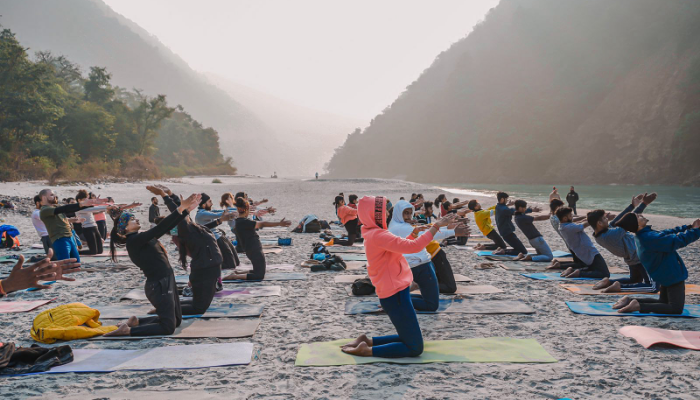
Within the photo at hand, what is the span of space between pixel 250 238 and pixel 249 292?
115 cm

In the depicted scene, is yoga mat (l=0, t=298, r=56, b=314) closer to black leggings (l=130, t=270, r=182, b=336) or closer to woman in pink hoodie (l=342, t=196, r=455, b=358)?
black leggings (l=130, t=270, r=182, b=336)

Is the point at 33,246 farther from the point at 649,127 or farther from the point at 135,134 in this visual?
the point at 649,127

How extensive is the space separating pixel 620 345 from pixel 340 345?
3215 mm

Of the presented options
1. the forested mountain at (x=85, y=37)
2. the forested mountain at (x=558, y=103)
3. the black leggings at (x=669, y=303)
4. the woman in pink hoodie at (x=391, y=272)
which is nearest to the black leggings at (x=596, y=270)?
the black leggings at (x=669, y=303)

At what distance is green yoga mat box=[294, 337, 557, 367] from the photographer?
14.6ft

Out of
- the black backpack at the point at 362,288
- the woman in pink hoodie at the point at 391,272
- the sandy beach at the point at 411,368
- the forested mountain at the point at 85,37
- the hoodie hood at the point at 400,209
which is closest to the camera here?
the sandy beach at the point at 411,368

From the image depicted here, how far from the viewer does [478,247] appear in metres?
12.2

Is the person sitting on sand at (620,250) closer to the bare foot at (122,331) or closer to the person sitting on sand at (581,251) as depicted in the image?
the person sitting on sand at (581,251)

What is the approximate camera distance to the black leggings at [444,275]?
727cm

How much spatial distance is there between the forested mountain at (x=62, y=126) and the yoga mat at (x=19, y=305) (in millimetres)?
28449

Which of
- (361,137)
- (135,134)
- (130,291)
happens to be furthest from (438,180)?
(130,291)

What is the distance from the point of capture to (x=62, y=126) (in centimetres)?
4159

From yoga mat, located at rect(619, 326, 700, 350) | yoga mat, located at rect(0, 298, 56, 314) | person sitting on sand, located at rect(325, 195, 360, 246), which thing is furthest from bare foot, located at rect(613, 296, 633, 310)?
yoga mat, located at rect(0, 298, 56, 314)

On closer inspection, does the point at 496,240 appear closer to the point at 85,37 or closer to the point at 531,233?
the point at 531,233
